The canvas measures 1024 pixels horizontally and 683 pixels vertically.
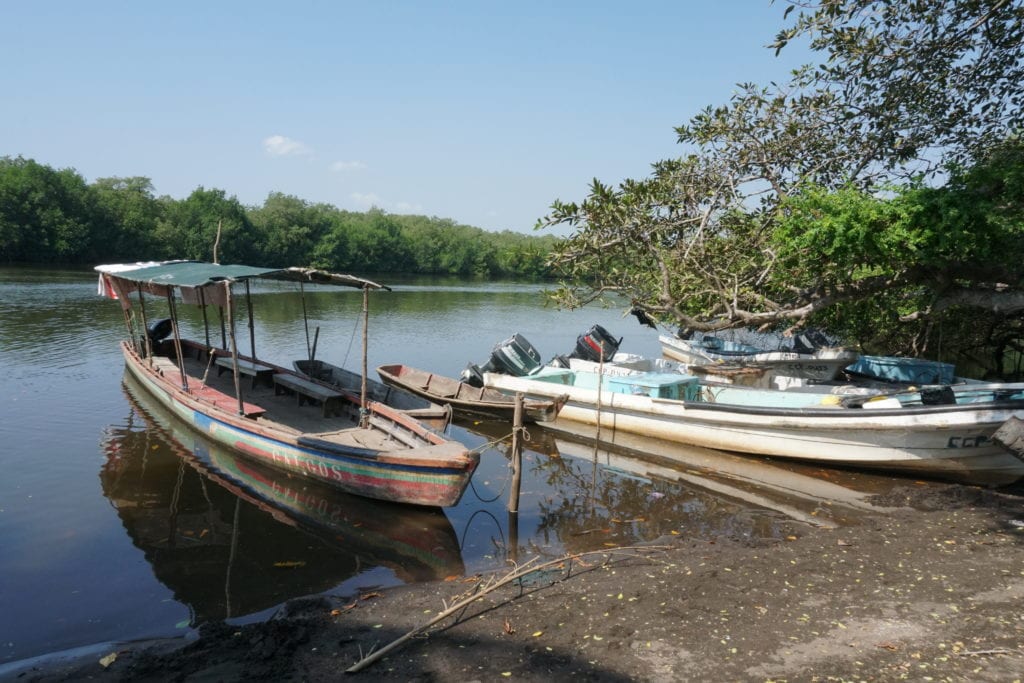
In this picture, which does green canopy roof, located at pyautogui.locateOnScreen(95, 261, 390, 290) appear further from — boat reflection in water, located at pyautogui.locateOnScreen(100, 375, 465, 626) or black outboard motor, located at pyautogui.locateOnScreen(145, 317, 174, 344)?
black outboard motor, located at pyautogui.locateOnScreen(145, 317, 174, 344)

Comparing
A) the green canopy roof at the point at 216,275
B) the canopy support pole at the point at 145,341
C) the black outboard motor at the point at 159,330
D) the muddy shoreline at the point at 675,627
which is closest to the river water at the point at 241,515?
the muddy shoreline at the point at 675,627

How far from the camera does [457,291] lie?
5991cm

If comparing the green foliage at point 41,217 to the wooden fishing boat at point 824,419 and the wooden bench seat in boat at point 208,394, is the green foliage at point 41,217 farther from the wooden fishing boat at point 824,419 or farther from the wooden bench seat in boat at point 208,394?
the wooden fishing boat at point 824,419

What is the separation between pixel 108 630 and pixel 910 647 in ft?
24.7

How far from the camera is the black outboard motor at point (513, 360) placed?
1670 centimetres

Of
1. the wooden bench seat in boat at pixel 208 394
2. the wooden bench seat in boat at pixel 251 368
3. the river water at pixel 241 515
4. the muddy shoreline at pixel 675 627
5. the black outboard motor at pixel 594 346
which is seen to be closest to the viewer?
the muddy shoreline at pixel 675 627

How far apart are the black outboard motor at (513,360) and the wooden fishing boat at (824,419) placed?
3.37 feet

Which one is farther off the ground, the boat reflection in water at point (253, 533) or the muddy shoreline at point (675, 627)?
the muddy shoreline at point (675, 627)

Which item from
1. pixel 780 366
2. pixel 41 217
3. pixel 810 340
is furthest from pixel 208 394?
pixel 41 217

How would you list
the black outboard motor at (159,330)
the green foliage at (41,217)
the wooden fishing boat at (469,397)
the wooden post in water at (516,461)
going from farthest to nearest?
the green foliage at (41,217) → the black outboard motor at (159,330) → the wooden fishing boat at (469,397) → the wooden post in water at (516,461)

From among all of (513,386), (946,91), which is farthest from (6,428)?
(946,91)

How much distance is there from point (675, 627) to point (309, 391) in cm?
920

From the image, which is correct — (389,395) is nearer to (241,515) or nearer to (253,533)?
(241,515)

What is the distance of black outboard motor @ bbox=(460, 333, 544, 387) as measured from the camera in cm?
1670
